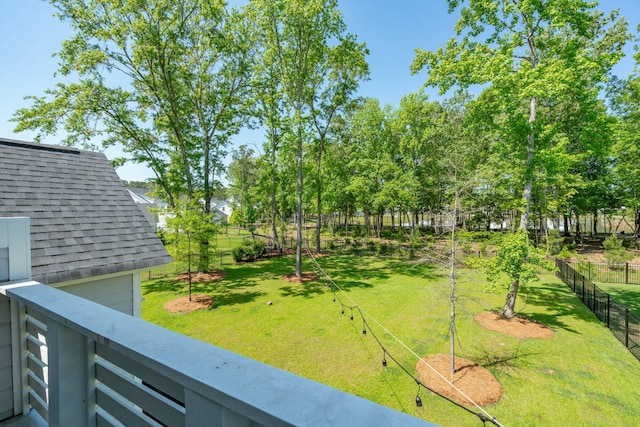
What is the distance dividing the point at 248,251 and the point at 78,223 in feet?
55.8

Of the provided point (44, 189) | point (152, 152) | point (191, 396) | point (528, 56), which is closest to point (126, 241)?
point (44, 189)

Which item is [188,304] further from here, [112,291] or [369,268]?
[369,268]

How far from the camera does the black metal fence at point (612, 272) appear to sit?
16411mm

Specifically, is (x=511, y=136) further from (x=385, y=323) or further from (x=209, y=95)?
(x=209, y=95)

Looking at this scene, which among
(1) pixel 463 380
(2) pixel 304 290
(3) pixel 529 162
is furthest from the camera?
(2) pixel 304 290

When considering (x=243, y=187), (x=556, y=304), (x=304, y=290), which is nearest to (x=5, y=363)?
(x=304, y=290)

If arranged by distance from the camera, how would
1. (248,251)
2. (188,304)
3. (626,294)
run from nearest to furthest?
(188,304) → (626,294) → (248,251)

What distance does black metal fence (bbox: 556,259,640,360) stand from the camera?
902 centimetres

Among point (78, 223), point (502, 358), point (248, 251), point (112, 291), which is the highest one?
point (78, 223)

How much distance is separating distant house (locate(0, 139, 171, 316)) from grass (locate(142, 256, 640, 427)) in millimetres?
4331

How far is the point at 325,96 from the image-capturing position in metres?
21.7

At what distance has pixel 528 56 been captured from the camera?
1055cm

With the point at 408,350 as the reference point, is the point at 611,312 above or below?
above

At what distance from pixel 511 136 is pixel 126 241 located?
12.2m
